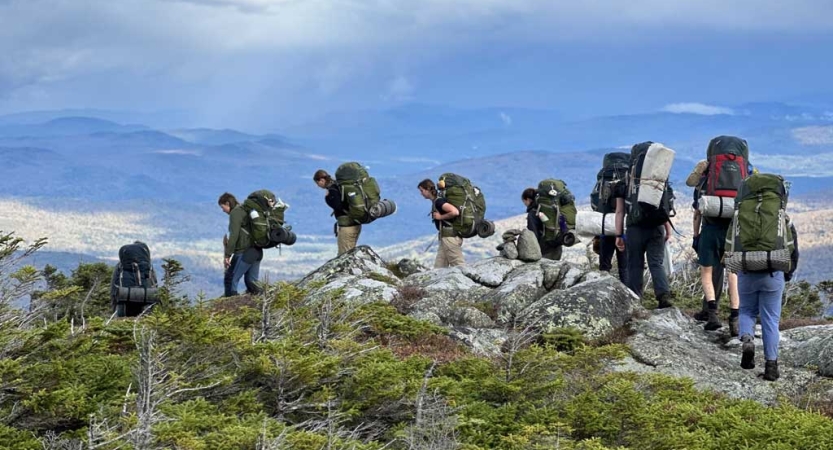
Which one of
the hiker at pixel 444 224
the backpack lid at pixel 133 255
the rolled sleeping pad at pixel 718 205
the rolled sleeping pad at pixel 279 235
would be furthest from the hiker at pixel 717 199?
the rolled sleeping pad at pixel 279 235

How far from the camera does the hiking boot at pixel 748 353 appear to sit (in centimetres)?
1097

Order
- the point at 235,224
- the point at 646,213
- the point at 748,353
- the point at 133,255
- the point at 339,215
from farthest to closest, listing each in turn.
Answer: the point at 339,215 → the point at 235,224 → the point at 133,255 → the point at 646,213 → the point at 748,353

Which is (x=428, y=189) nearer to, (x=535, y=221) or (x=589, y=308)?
(x=535, y=221)

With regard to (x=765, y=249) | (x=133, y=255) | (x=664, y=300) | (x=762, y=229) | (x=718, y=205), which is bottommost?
(x=664, y=300)

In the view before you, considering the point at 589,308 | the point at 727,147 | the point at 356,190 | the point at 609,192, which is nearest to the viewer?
the point at 727,147

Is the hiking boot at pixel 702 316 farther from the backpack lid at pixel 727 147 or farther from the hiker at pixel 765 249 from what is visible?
the hiker at pixel 765 249

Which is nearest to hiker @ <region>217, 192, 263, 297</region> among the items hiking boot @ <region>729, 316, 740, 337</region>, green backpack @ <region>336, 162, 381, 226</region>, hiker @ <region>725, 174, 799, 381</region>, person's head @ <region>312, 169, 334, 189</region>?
person's head @ <region>312, 169, 334, 189</region>

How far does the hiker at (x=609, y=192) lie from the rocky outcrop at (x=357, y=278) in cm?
345

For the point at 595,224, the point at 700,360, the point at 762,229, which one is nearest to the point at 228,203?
the point at 595,224

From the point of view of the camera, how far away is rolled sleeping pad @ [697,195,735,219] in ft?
39.8

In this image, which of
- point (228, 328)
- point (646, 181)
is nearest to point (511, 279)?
point (646, 181)

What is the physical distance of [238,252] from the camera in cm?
1850

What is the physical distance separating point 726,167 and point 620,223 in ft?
8.11

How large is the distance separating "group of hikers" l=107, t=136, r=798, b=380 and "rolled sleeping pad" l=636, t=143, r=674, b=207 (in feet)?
0.04
